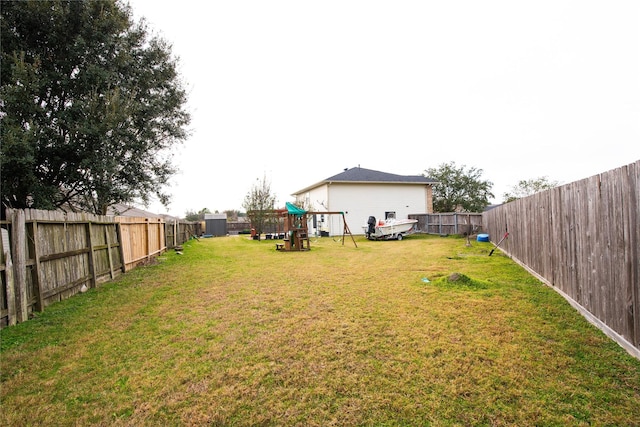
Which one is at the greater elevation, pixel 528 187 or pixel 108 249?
pixel 528 187

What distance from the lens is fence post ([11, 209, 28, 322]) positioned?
14.4 ft

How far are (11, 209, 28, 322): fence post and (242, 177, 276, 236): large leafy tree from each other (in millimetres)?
18090

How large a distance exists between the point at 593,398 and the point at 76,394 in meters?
4.19

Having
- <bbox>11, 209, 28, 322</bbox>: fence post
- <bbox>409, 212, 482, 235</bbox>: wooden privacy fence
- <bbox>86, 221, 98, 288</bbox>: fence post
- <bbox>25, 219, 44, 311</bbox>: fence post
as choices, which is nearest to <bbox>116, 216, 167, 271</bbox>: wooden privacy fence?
<bbox>86, 221, 98, 288</bbox>: fence post

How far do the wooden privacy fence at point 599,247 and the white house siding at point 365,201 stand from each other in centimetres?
1826

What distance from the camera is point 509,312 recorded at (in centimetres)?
444

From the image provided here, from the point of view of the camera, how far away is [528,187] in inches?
1374

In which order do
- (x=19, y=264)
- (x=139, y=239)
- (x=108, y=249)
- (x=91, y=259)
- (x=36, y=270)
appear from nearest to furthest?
(x=19, y=264) → (x=36, y=270) → (x=91, y=259) → (x=108, y=249) → (x=139, y=239)

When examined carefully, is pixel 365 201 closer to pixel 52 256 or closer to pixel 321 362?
pixel 52 256

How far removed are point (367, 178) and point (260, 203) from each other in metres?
8.79

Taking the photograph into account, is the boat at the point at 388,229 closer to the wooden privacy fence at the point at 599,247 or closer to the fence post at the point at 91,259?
the wooden privacy fence at the point at 599,247

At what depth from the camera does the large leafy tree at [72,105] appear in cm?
798

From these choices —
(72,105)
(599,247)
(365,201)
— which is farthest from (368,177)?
(599,247)

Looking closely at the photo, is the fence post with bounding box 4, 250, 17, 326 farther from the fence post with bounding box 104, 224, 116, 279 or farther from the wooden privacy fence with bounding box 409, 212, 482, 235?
the wooden privacy fence with bounding box 409, 212, 482, 235
